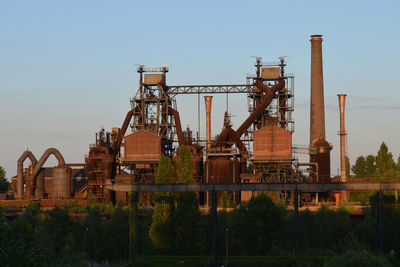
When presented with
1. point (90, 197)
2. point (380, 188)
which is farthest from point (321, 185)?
point (90, 197)

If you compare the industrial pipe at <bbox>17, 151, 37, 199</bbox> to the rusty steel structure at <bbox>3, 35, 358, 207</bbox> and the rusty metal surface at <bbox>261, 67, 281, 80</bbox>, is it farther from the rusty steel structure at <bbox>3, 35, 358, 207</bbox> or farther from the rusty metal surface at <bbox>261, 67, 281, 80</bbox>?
the rusty metal surface at <bbox>261, 67, 281, 80</bbox>

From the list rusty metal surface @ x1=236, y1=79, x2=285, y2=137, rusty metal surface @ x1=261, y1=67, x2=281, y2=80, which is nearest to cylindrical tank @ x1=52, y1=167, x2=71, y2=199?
rusty metal surface @ x1=236, y1=79, x2=285, y2=137

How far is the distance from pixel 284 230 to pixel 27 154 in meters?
54.8

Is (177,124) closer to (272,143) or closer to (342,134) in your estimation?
(272,143)

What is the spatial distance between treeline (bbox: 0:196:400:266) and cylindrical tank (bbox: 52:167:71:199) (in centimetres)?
3127

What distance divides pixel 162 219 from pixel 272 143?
38.9 meters

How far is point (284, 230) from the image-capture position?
5741 centimetres

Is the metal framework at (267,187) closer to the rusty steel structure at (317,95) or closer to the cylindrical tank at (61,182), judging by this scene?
the rusty steel structure at (317,95)

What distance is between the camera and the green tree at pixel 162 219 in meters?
51.3

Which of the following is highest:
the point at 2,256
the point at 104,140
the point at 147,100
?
the point at 147,100

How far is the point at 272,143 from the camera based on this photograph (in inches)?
3447

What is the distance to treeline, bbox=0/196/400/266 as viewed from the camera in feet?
168

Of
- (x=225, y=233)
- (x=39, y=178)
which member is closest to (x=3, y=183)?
(x=39, y=178)

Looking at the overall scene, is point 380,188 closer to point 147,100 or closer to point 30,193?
point 147,100
